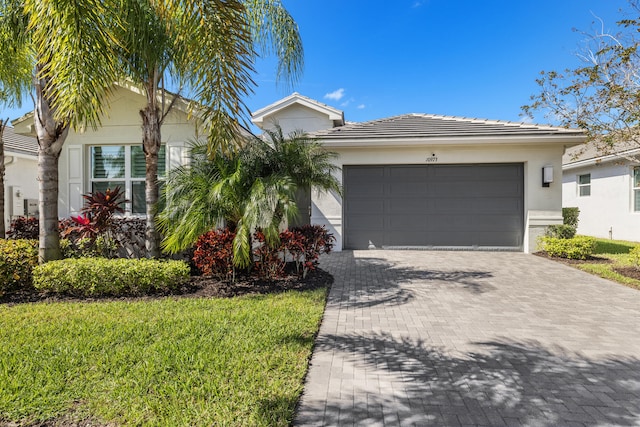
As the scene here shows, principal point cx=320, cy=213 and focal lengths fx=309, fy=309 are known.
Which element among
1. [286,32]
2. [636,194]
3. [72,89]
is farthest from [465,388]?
[636,194]

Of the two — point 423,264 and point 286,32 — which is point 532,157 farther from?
point 286,32

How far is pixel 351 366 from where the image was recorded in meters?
3.19

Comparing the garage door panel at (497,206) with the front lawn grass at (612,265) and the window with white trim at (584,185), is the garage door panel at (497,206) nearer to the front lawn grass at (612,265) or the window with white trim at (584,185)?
the front lawn grass at (612,265)

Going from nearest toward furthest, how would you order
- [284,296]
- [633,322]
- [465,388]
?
[465,388] < [633,322] < [284,296]

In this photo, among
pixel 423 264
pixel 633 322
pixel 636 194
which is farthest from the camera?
pixel 636 194

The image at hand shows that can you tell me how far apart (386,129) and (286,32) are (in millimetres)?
5524

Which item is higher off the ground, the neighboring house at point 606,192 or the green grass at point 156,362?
the neighboring house at point 606,192

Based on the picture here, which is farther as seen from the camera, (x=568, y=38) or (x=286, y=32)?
(x=568, y=38)

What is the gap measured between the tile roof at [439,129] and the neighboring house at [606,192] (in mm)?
3486

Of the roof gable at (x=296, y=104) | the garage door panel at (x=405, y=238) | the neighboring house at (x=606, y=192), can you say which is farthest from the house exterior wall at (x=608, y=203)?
the roof gable at (x=296, y=104)

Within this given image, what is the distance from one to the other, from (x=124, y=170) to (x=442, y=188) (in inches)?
385

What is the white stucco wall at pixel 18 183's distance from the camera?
12125 millimetres

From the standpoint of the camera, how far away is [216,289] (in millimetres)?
5809

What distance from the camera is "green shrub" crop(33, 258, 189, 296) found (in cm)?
547
